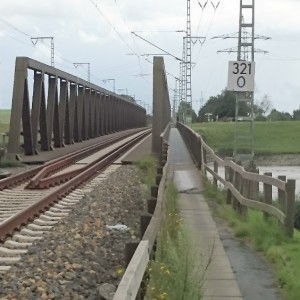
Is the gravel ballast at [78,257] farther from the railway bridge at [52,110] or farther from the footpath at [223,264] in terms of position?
the railway bridge at [52,110]

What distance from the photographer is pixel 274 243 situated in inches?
364

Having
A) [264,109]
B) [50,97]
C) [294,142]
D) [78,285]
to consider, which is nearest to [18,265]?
[78,285]

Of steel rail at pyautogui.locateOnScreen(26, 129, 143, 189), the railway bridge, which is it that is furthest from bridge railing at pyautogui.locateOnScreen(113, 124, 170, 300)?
the railway bridge

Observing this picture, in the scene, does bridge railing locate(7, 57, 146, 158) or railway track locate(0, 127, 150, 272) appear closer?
railway track locate(0, 127, 150, 272)

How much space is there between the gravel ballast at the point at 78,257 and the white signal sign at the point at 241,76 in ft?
12.9

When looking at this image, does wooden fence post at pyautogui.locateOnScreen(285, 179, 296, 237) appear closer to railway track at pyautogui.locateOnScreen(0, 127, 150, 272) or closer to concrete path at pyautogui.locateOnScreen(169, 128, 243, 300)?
concrete path at pyautogui.locateOnScreen(169, 128, 243, 300)

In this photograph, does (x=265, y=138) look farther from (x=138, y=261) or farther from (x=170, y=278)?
(x=138, y=261)

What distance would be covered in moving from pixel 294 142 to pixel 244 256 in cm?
6611

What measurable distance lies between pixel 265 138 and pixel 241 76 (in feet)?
202

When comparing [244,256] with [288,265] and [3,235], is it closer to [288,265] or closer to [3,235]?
[288,265]

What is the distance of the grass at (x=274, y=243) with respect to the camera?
24.1ft

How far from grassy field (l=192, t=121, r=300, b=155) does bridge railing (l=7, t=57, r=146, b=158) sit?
50.3ft

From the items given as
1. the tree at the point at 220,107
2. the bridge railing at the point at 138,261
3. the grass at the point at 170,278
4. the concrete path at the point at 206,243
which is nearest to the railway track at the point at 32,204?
the concrete path at the point at 206,243

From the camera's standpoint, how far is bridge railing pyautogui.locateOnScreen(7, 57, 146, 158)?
27.7m
